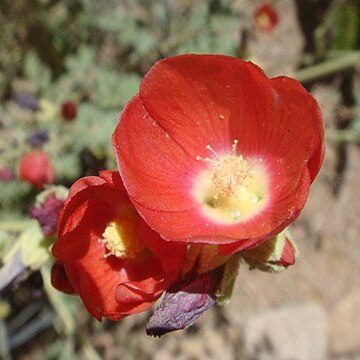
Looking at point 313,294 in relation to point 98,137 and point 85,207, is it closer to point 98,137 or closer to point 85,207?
point 98,137

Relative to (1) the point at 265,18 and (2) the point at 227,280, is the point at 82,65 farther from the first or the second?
(2) the point at 227,280

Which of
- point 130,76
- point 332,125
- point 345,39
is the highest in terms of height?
point 130,76

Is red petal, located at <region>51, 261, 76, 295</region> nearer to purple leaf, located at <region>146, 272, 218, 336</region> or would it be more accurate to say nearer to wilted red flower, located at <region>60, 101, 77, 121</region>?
purple leaf, located at <region>146, 272, 218, 336</region>

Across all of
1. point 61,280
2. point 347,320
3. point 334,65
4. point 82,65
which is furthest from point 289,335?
point 61,280

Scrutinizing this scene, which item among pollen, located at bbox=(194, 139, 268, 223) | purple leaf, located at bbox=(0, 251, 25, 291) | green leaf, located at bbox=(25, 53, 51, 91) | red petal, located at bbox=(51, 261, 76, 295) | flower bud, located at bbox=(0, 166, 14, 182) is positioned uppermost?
red petal, located at bbox=(51, 261, 76, 295)

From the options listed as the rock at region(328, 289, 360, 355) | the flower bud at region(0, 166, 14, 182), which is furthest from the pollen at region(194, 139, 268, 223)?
the rock at region(328, 289, 360, 355)

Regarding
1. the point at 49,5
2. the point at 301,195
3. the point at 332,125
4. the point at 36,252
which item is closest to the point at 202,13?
the point at 49,5

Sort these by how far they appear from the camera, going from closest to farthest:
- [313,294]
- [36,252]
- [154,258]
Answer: [154,258]
[36,252]
[313,294]

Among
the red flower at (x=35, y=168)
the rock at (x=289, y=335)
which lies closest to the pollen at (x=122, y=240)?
the red flower at (x=35, y=168)
